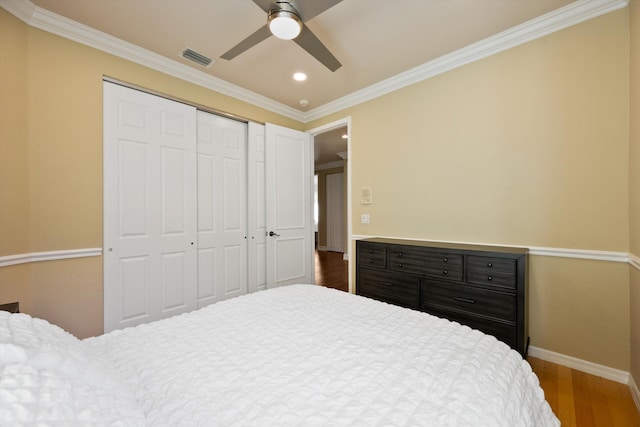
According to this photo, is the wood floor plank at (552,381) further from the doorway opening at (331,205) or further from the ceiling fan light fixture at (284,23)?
the doorway opening at (331,205)

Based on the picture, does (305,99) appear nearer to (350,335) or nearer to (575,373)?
(350,335)

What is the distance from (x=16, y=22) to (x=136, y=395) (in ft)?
9.08

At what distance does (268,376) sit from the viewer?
0.86 metres

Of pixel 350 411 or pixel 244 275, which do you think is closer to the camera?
pixel 350 411

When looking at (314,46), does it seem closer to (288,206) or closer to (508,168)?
(508,168)

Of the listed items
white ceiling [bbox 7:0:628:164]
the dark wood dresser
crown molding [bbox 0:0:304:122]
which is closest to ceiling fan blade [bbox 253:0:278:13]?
white ceiling [bbox 7:0:628:164]

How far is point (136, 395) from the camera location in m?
0.79

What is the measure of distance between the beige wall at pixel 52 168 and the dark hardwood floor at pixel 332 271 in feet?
9.90

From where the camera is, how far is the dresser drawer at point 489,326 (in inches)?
77.3

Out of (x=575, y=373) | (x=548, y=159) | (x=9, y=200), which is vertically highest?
(x=548, y=159)

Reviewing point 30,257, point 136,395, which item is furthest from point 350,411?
point 30,257

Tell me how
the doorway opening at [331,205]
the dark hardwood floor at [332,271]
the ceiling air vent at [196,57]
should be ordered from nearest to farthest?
the ceiling air vent at [196,57] < the dark hardwood floor at [332,271] < the doorway opening at [331,205]

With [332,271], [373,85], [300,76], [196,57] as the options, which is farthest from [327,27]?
[332,271]

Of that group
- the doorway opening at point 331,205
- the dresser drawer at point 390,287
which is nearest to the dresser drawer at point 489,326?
the dresser drawer at point 390,287
